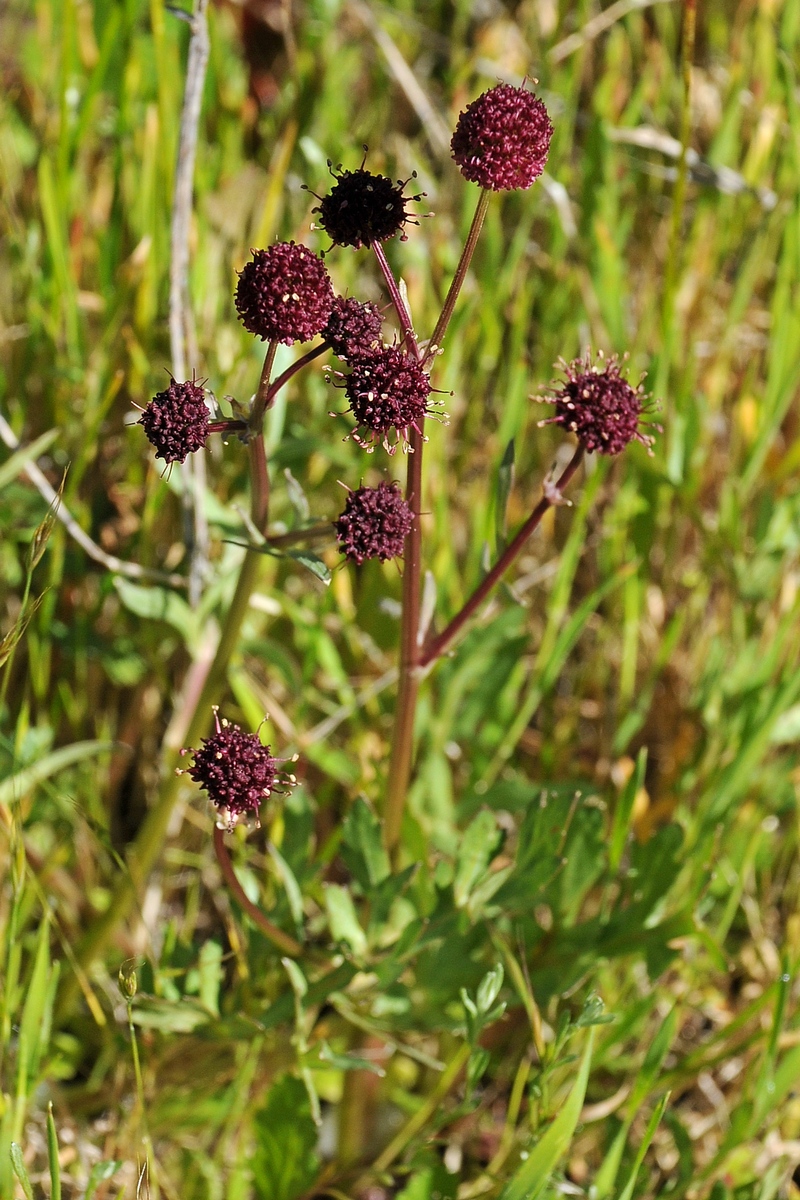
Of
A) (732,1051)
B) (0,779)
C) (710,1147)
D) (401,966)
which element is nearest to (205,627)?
(0,779)

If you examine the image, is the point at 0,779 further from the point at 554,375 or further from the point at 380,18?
the point at 380,18

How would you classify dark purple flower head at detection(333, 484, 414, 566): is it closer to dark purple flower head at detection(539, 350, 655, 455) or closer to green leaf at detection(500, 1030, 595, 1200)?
dark purple flower head at detection(539, 350, 655, 455)

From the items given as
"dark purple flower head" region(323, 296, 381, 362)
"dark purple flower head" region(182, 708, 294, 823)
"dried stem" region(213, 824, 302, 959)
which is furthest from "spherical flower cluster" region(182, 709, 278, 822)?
"dark purple flower head" region(323, 296, 381, 362)

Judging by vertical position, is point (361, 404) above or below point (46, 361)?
below

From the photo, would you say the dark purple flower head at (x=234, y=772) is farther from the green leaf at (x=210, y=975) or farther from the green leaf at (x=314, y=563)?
the green leaf at (x=210, y=975)

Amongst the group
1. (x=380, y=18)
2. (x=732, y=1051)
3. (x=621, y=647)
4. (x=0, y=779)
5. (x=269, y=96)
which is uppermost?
(x=380, y=18)
